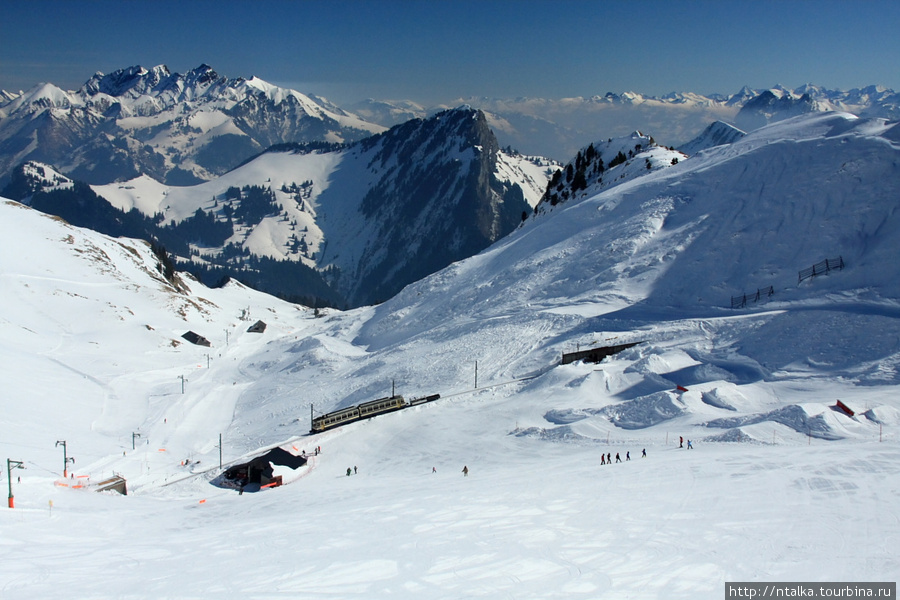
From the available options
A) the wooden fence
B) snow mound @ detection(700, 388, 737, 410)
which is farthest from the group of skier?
the wooden fence

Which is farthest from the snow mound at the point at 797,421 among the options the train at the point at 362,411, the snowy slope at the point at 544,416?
the train at the point at 362,411

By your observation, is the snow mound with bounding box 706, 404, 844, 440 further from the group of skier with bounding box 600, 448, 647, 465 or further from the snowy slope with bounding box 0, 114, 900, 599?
the group of skier with bounding box 600, 448, 647, 465

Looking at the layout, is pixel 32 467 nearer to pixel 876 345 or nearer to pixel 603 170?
pixel 876 345

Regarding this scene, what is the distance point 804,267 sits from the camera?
199ft

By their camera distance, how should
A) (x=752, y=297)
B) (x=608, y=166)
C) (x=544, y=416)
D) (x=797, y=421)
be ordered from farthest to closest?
(x=608, y=166) → (x=752, y=297) → (x=544, y=416) → (x=797, y=421)

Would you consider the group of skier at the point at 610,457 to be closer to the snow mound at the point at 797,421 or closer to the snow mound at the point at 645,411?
the snow mound at the point at 645,411

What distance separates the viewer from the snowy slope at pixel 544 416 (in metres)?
22.7

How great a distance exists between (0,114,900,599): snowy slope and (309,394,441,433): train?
7.67ft

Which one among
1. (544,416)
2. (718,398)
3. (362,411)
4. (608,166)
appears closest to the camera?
→ (718,398)

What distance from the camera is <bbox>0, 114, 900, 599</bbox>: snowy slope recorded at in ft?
74.5

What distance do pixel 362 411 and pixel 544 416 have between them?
17.3 m

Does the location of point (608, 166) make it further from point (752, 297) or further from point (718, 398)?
point (718, 398)

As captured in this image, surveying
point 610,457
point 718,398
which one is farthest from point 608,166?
point 610,457

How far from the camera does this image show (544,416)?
46094 mm
